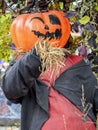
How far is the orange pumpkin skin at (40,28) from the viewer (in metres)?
2.40

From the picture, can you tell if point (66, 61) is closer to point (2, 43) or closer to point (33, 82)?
point (33, 82)

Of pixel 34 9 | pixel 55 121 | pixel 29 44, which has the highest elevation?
pixel 34 9

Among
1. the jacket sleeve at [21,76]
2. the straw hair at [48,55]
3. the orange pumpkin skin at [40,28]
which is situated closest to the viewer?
the straw hair at [48,55]

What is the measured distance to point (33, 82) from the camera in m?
2.28

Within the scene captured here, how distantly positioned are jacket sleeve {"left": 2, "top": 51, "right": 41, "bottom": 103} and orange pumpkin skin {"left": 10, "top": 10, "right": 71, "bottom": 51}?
0.66 feet

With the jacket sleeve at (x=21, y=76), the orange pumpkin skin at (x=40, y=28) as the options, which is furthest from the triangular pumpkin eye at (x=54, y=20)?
the jacket sleeve at (x=21, y=76)

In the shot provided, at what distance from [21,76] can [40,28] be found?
1.11 feet

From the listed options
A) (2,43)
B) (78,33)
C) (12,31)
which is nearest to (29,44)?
(12,31)

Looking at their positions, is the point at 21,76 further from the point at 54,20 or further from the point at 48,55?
the point at 54,20

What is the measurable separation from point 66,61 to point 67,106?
10.4 inches

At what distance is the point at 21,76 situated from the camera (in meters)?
2.21

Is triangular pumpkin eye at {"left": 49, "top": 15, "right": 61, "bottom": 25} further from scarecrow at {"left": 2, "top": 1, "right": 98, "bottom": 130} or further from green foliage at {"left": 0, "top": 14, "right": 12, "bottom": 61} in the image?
green foliage at {"left": 0, "top": 14, "right": 12, "bottom": 61}

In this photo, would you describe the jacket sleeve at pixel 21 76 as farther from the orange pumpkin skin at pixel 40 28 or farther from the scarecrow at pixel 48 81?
the orange pumpkin skin at pixel 40 28

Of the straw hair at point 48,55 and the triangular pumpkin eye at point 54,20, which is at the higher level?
the triangular pumpkin eye at point 54,20
